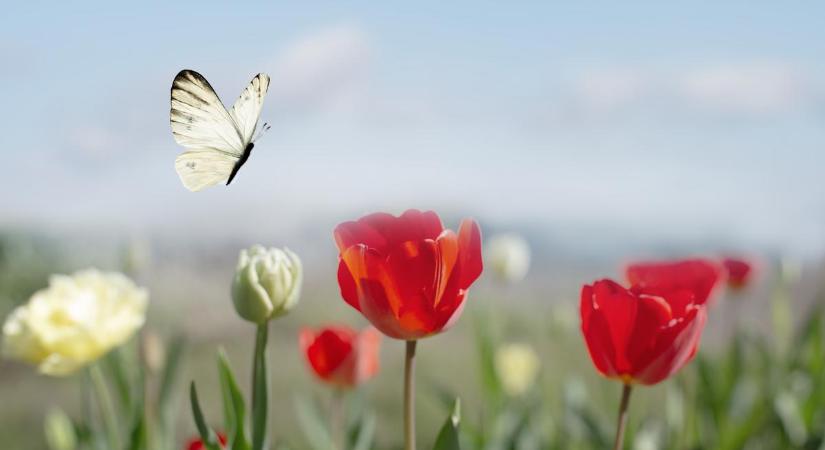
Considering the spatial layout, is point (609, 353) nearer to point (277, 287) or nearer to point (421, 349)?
point (277, 287)

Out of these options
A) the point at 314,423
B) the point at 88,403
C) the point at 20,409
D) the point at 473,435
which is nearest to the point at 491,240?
the point at 473,435

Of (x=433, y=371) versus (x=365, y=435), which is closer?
(x=365, y=435)

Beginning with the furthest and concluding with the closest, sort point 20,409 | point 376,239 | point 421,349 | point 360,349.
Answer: point 421,349 → point 20,409 → point 360,349 → point 376,239

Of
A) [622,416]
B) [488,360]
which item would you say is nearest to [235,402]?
[622,416]

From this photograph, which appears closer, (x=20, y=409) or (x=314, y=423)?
(x=314, y=423)

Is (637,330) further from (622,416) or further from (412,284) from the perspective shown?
(412,284)

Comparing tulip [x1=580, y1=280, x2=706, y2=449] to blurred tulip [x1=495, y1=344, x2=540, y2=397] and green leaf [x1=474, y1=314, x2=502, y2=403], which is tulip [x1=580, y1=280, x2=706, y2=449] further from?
blurred tulip [x1=495, y1=344, x2=540, y2=397]
